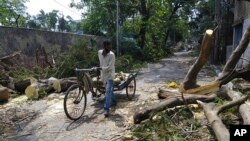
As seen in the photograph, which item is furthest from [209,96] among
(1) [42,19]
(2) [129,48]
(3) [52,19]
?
(1) [42,19]

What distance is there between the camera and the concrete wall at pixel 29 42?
37.0 feet

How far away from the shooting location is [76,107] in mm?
6965

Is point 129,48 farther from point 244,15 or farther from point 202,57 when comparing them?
point 202,57

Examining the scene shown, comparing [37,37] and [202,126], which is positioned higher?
[37,37]

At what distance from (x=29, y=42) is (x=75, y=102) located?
6.80m

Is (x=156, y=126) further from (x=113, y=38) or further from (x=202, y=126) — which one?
(x=113, y=38)

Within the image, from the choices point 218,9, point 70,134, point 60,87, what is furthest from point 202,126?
point 218,9

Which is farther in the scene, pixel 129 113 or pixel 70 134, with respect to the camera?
pixel 129 113

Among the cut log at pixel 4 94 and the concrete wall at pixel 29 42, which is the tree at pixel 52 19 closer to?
the concrete wall at pixel 29 42

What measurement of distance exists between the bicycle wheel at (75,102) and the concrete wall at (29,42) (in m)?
5.30

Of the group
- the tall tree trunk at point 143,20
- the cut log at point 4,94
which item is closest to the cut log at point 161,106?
the cut log at point 4,94

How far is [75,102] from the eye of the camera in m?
6.82

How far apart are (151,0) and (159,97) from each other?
615 inches

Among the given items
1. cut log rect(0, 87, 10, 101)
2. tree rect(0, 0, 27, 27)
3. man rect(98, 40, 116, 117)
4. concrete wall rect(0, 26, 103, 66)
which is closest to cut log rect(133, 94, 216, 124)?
man rect(98, 40, 116, 117)
